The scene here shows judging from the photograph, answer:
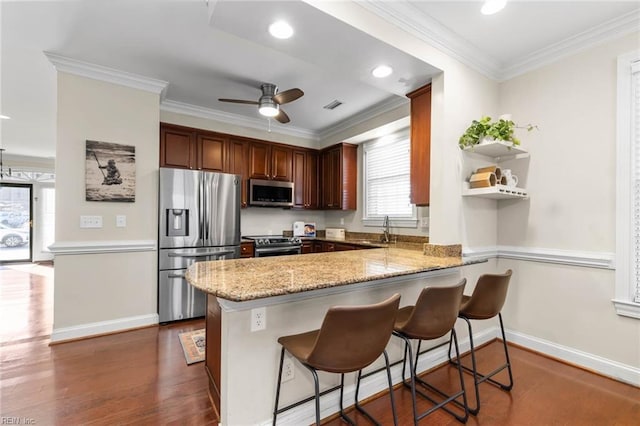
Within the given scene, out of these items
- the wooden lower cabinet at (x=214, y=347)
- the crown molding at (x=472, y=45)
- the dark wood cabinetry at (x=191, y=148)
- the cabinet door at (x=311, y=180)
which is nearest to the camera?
the wooden lower cabinet at (x=214, y=347)

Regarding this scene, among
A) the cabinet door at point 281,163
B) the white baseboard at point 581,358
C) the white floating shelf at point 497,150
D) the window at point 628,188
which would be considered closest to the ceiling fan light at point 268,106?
the cabinet door at point 281,163

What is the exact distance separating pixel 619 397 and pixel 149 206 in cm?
456

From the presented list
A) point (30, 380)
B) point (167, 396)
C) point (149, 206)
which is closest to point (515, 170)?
point (167, 396)

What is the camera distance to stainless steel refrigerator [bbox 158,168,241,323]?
3350 mm

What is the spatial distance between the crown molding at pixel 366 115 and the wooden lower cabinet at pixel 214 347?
324 cm

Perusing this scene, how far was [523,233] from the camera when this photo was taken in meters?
2.83

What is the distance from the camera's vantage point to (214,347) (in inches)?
72.3

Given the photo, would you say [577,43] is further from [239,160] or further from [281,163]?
[239,160]

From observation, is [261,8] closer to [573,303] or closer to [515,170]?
[515,170]

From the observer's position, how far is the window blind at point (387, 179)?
4117 mm

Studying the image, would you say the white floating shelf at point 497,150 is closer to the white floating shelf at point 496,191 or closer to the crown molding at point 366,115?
the white floating shelf at point 496,191

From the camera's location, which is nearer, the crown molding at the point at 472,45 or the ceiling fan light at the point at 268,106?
the crown molding at the point at 472,45

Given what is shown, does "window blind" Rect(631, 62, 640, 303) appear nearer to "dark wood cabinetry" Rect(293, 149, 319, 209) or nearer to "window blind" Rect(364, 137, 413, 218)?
"window blind" Rect(364, 137, 413, 218)

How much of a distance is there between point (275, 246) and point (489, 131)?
9.99 ft
